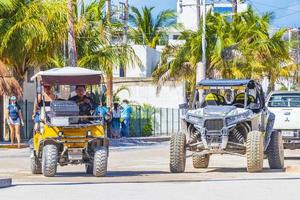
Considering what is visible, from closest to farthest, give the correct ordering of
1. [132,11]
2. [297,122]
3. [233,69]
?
[297,122] < [233,69] < [132,11]

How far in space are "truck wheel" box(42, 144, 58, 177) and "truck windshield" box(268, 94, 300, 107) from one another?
10.1m

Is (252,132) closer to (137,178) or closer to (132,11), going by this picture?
(137,178)

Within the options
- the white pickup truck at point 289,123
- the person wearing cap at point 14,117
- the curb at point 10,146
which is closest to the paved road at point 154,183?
the white pickup truck at point 289,123

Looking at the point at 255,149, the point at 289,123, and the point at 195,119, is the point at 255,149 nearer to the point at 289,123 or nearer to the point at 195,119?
the point at 195,119

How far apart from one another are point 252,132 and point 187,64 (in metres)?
30.4

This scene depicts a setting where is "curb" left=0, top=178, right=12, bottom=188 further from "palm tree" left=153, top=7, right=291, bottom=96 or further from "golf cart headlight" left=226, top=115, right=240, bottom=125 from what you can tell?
"palm tree" left=153, top=7, right=291, bottom=96

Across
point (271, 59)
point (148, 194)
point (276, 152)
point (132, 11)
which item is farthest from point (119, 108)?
point (132, 11)

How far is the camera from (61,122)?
61.6 feet

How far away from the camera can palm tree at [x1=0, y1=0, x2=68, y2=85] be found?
33.0 meters

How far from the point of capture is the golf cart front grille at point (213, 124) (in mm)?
20150

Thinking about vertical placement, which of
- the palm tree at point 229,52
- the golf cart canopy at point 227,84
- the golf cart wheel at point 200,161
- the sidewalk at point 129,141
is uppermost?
the palm tree at point 229,52

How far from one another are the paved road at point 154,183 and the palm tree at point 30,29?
30.5 feet

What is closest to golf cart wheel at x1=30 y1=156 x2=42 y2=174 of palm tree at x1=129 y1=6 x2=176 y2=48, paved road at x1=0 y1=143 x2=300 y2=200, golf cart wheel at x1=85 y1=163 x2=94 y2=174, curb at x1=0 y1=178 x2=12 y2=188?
paved road at x1=0 y1=143 x2=300 y2=200

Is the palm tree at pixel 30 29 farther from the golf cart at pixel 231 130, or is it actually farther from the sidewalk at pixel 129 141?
the golf cart at pixel 231 130
